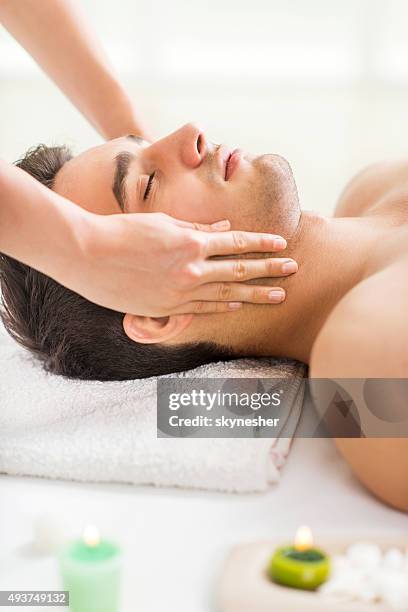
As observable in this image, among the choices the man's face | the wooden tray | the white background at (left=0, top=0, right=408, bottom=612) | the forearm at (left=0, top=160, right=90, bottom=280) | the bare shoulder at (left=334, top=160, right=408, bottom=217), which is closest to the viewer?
the wooden tray

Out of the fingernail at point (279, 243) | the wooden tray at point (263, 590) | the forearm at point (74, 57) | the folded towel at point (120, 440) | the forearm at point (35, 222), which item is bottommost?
the folded towel at point (120, 440)

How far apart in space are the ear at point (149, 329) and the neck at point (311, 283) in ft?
0.49

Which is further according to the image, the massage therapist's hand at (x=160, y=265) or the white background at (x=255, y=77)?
the white background at (x=255, y=77)

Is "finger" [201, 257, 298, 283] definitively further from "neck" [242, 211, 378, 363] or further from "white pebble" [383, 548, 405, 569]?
"white pebble" [383, 548, 405, 569]

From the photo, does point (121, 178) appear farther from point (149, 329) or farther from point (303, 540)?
point (303, 540)

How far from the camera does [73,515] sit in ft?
3.84

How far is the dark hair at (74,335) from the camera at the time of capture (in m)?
1.44

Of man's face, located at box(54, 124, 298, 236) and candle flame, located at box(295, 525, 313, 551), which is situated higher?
man's face, located at box(54, 124, 298, 236)

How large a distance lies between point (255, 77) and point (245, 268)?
2.34 metres

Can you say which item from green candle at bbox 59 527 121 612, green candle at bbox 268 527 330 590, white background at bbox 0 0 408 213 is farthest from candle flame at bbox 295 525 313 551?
Answer: white background at bbox 0 0 408 213

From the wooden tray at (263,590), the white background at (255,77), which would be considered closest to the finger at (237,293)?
the wooden tray at (263,590)

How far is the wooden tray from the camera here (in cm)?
85

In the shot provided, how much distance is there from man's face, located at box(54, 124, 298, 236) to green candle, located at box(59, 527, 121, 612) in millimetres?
629

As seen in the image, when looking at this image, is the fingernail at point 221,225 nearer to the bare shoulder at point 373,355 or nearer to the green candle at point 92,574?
the bare shoulder at point 373,355
